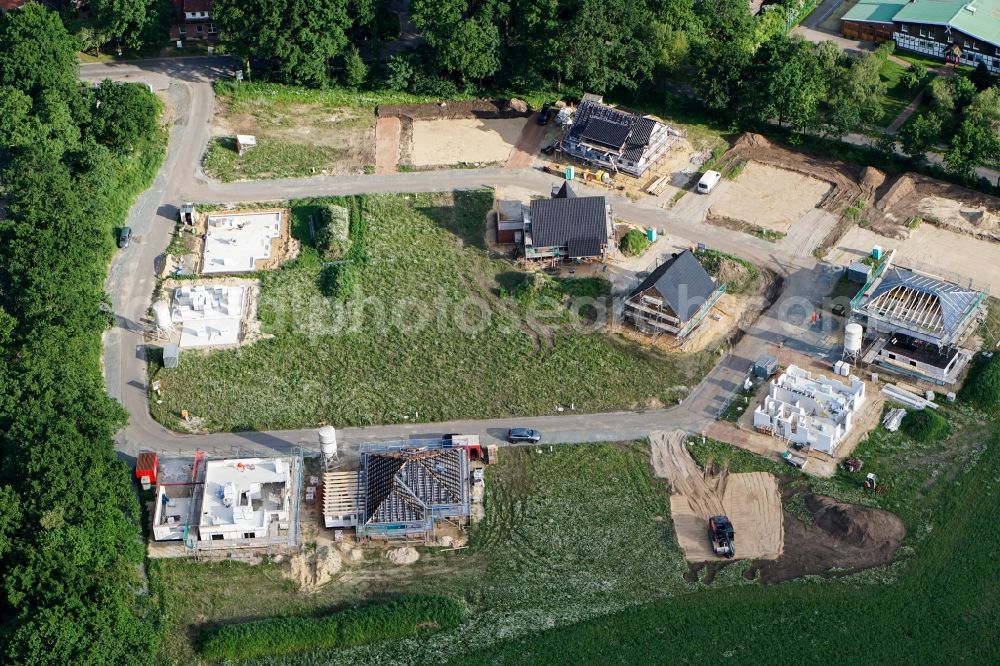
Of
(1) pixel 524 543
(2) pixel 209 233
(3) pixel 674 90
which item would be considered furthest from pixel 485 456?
(3) pixel 674 90

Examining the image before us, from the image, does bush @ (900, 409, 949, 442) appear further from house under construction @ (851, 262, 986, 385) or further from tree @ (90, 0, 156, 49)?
tree @ (90, 0, 156, 49)

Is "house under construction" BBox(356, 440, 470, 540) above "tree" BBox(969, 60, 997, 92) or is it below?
below

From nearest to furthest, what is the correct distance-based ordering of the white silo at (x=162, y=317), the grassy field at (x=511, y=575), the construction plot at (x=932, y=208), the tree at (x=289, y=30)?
the grassy field at (x=511, y=575) → the white silo at (x=162, y=317) → the construction plot at (x=932, y=208) → the tree at (x=289, y=30)

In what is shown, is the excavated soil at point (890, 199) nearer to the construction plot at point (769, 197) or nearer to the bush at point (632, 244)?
the construction plot at point (769, 197)

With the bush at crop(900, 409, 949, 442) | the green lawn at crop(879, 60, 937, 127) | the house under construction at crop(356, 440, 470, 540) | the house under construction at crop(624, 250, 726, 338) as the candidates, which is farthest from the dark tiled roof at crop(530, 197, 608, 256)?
the green lawn at crop(879, 60, 937, 127)

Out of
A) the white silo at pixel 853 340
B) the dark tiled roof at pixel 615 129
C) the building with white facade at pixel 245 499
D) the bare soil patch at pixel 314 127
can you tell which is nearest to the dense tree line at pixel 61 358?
the building with white facade at pixel 245 499

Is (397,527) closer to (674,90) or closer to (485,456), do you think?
(485,456)
